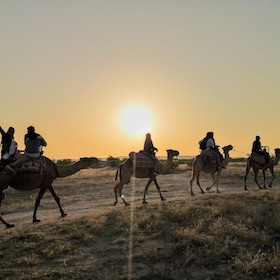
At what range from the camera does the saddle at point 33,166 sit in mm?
15094

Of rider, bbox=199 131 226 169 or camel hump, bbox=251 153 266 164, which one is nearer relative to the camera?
rider, bbox=199 131 226 169

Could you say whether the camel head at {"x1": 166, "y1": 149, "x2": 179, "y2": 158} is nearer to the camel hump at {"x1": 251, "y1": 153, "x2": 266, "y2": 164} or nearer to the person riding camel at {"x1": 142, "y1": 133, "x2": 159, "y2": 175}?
the person riding camel at {"x1": 142, "y1": 133, "x2": 159, "y2": 175}

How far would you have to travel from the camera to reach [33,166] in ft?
50.3

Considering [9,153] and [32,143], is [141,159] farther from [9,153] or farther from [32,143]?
[9,153]

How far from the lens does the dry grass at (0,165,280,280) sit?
32.4 feet

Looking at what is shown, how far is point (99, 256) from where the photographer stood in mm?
10867

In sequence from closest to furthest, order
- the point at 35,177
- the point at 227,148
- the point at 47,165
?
the point at 35,177, the point at 47,165, the point at 227,148

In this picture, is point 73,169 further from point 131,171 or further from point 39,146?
point 131,171

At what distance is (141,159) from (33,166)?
5.41 meters

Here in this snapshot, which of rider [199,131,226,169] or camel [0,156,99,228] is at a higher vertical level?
rider [199,131,226,169]

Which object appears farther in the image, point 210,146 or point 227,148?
point 227,148

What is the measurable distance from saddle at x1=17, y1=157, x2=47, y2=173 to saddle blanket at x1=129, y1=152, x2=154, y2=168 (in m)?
4.55

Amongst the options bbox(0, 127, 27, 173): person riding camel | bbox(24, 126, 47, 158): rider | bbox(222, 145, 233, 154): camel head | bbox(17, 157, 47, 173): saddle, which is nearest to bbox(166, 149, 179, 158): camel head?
bbox(222, 145, 233, 154): camel head

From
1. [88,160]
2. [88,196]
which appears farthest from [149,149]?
[88,196]
